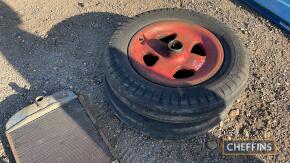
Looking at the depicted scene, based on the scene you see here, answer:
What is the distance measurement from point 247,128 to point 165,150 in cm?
85

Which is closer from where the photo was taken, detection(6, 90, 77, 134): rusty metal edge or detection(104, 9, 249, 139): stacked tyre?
detection(104, 9, 249, 139): stacked tyre

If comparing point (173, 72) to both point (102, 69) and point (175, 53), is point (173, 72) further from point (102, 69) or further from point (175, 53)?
point (102, 69)

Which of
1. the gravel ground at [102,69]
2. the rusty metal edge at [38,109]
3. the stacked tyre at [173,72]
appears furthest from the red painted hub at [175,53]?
the rusty metal edge at [38,109]

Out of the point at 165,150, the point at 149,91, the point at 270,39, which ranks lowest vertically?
the point at 165,150

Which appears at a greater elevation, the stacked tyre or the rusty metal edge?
the stacked tyre

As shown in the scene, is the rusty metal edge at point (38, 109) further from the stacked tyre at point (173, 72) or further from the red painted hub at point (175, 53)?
the red painted hub at point (175, 53)

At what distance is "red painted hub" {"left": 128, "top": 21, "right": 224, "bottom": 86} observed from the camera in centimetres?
353

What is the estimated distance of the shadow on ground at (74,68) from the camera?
3.70m

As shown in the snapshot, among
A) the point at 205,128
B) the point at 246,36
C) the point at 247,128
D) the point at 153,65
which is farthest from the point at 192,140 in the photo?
the point at 246,36

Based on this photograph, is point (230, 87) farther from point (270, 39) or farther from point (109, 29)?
point (109, 29)

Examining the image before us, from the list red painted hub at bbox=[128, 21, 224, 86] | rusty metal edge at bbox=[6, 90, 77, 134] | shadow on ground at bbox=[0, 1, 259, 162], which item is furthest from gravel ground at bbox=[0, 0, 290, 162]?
red painted hub at bbox=[128, 21, 224, 86]

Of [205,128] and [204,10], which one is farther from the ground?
[204,10]

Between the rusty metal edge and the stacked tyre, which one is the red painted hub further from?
the rusty metal edge

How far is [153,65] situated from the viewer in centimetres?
364
